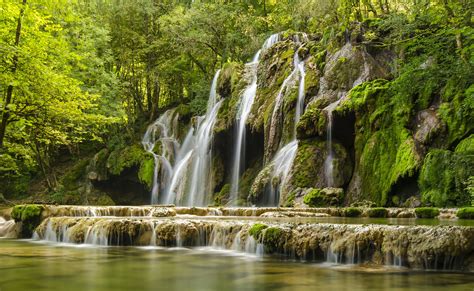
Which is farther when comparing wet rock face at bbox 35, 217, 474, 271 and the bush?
the bush

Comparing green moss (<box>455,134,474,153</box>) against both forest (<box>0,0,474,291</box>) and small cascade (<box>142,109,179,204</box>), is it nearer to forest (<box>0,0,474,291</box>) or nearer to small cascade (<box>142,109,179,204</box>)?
forest (<box>0,0,474,291</box>)

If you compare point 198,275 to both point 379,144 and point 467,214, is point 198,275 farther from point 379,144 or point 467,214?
point 379,144

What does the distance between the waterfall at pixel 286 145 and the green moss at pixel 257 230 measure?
27.4 ft

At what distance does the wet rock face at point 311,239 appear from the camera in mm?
5734

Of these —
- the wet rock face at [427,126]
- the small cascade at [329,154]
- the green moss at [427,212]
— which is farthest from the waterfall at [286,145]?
the green moss at [427,212]

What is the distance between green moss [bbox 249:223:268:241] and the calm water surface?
0.45m

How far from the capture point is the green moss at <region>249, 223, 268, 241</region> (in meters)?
7.57

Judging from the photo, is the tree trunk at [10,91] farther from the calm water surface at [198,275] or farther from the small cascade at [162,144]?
the small cascade at [162,144]

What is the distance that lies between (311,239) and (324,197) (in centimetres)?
762

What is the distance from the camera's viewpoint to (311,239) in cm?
691

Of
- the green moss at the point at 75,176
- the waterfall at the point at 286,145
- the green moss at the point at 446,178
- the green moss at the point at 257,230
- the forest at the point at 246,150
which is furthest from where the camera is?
the green moss at the point at 75,176

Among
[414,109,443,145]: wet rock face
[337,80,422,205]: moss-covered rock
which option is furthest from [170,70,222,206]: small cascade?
[414,109,443,145]: wet rock face

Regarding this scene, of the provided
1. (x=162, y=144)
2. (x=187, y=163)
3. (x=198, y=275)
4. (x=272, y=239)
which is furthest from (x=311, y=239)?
(x=162, y=144)

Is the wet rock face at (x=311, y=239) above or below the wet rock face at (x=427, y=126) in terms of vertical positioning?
below
